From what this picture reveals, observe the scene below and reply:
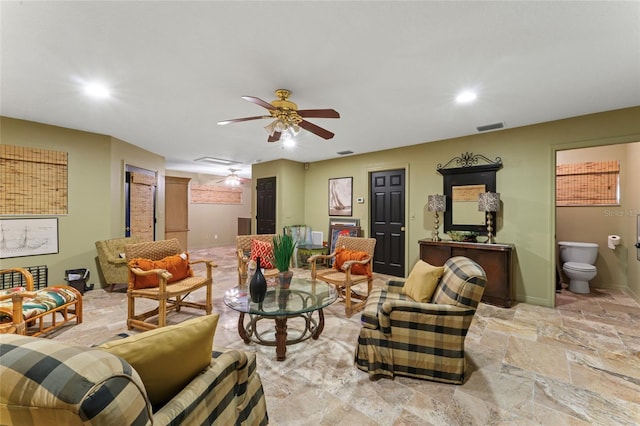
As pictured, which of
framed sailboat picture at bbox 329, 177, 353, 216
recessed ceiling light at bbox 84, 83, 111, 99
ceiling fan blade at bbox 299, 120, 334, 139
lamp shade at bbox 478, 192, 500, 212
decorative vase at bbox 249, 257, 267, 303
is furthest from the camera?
framed sailboat picture at bbox 329, 177, 353, 216

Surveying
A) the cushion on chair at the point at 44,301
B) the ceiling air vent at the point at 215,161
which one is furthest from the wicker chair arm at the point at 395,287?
the ceiling air vent at the point at 215,161

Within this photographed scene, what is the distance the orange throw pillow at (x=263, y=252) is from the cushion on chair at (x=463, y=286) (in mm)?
2375

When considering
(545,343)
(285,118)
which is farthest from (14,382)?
(545,343)

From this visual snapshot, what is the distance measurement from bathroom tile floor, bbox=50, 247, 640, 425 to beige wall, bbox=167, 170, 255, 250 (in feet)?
17.7

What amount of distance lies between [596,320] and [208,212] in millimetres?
9003

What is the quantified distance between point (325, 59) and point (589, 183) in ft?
16.6

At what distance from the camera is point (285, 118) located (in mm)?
2570

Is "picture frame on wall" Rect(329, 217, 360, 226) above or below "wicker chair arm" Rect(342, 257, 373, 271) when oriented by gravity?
above

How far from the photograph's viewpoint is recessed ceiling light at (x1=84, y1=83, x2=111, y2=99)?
8.43ft

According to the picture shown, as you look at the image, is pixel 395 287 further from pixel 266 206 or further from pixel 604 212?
pixel 266 206

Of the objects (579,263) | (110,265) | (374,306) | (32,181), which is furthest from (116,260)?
(579,263)

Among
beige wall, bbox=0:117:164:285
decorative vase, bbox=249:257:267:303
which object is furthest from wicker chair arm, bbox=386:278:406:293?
beige wall, bbox=0:117:164:285

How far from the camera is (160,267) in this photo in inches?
117

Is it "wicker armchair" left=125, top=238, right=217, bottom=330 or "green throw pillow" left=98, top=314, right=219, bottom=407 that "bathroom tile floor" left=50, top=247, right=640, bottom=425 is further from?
"green throw pillow" left=98, top=314, right=219, bottom=407
